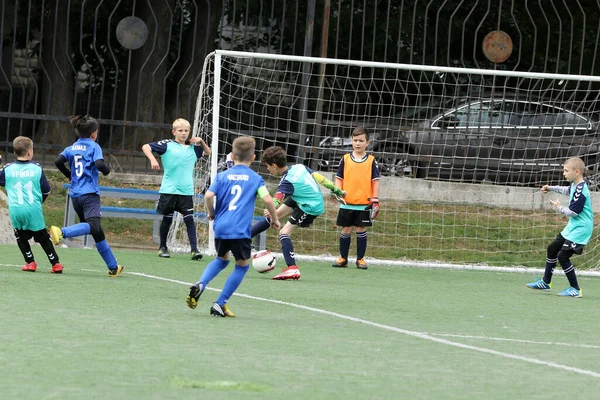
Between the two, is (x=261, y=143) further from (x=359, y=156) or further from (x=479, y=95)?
(x=359, y=156)

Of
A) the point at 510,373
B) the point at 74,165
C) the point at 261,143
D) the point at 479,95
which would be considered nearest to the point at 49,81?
the point at 261,143

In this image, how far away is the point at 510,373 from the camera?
19.8ft

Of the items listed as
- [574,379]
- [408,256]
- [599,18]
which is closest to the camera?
[574,379]

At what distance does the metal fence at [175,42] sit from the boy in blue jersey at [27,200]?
671 centimetres

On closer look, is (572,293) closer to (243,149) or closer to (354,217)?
(354,217)

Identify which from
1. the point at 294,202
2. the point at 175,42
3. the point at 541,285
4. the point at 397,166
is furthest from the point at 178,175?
the point at 175,42

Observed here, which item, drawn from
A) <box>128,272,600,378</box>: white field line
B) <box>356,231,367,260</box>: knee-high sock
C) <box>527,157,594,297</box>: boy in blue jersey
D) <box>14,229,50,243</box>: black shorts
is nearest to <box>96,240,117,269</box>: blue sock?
<box>14,229,50,243</box>: black shorts

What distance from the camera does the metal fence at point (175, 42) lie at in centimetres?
1794

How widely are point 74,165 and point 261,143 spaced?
734 centimetres

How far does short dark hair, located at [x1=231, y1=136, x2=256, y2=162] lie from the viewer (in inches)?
307

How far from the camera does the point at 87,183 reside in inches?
412

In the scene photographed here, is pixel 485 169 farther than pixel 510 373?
Yes

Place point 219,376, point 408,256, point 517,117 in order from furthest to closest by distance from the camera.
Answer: point 517,117 < point 408,256 < point 219,376

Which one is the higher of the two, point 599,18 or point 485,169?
point 599,18
